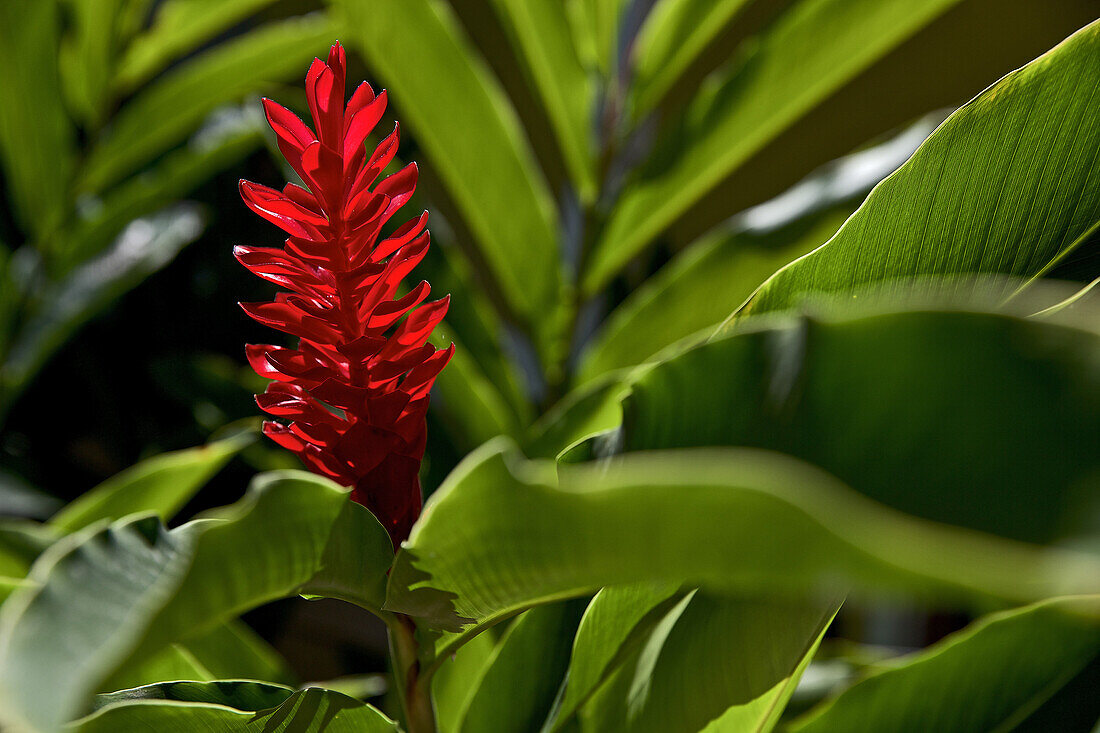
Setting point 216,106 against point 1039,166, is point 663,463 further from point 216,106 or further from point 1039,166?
point 216,106

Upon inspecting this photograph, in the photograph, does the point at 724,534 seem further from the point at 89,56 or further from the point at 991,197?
the point at 89,56

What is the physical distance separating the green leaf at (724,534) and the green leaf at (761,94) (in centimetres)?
40

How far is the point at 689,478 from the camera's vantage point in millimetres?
133

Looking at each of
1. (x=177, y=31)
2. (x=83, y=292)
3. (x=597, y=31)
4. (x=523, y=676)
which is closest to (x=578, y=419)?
(x=523, y=676)

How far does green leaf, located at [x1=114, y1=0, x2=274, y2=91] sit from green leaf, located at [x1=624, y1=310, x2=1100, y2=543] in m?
0.70

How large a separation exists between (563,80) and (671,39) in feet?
0.26

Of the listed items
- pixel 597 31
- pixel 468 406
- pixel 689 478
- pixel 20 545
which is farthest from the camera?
pixel 597 31

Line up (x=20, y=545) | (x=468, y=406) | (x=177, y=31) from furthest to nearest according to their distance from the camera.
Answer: (x=177, y=31)
(x=468, y=406)
(x=20, y=545)

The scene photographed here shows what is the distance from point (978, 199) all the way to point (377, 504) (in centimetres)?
20

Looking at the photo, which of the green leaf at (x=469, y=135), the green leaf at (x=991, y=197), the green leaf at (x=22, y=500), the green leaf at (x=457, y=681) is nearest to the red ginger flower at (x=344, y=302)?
the green leaf at (x=991, y=197)

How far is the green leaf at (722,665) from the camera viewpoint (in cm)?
25

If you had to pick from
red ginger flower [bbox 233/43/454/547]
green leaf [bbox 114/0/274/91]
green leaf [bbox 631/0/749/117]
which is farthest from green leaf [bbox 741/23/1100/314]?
green leaf [bbox 114/0/274/91]

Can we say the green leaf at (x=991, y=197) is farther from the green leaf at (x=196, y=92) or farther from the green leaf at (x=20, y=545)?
the green leaf at (x=196, y=92)

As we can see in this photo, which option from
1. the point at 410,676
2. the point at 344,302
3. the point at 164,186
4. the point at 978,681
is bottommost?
the point at 978,681
